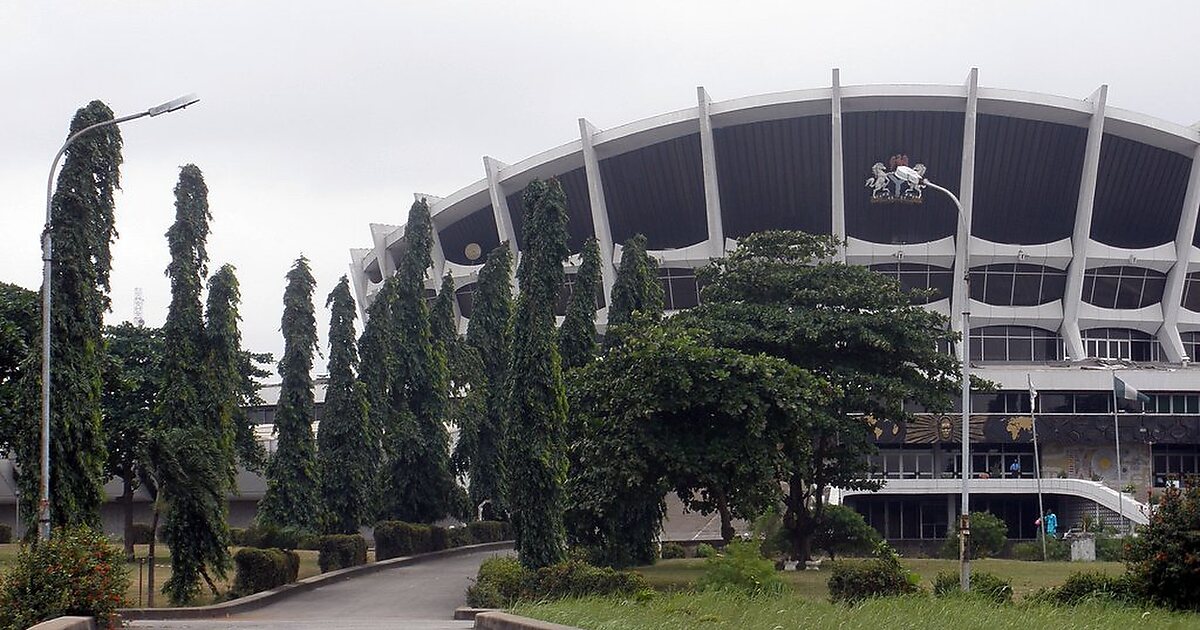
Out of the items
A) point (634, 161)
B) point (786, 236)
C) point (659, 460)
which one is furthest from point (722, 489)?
point (634, 161)

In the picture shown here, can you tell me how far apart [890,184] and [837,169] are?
3.51m

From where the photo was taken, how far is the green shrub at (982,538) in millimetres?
51406

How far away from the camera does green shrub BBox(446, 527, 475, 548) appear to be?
53281 mm

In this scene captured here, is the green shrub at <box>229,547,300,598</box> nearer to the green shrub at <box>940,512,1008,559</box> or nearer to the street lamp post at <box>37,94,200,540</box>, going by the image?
the street lamp post at <box>37,94,200,540</box>

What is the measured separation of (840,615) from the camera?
61.8 feet

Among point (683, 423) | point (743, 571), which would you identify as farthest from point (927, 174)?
point (743, 571)

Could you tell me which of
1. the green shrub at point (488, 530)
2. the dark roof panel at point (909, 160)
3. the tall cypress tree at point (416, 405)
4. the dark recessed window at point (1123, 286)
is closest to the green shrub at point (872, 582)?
the tall cypress tree at point (416, 405)

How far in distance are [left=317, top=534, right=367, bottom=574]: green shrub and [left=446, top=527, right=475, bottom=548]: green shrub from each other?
9719mm

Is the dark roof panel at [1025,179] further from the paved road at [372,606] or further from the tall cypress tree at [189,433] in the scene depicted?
the tall cypress tree at [189,433]

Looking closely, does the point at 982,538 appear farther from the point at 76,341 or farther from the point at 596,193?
the point at 76,341

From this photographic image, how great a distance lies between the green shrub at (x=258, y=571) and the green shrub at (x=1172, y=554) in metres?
20.1

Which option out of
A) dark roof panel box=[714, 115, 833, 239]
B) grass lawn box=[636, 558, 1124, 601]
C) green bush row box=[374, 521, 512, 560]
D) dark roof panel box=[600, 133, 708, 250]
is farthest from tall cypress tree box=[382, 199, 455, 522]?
dark roof panel box=[714, 115, 833, 239]

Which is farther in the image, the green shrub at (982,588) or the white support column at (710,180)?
the white support column at (710,180)

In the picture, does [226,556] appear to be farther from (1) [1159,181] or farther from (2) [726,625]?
(1) [1159,181]
